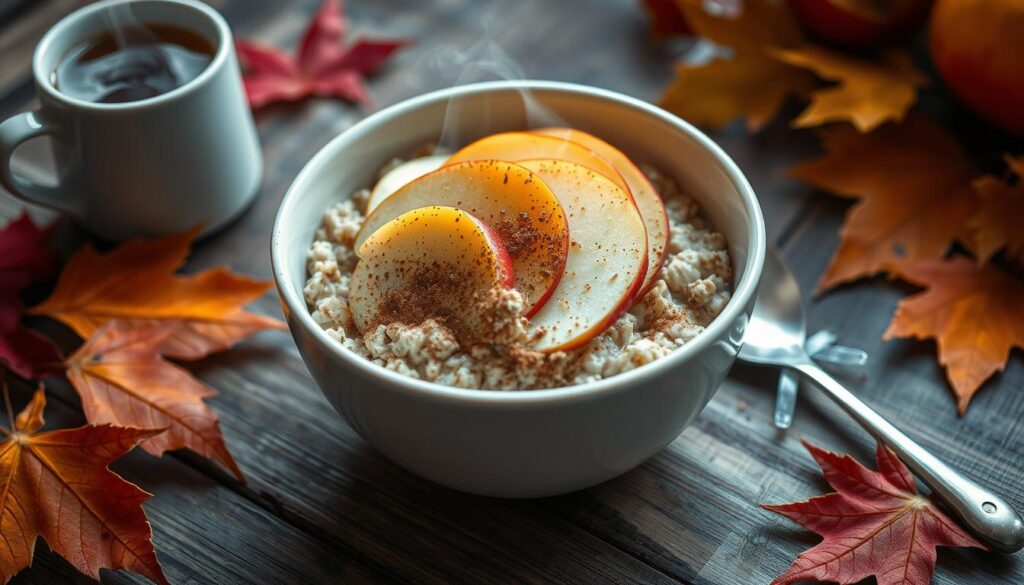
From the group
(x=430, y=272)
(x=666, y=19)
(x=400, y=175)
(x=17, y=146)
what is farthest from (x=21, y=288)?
(x=666, y=19)

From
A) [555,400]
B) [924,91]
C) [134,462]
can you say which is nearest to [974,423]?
[555,400]

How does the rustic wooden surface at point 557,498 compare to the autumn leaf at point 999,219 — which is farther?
the autumn leaf at point 999,219

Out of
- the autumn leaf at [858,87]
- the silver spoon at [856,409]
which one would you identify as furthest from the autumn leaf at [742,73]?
the silver spoon at [856,409]

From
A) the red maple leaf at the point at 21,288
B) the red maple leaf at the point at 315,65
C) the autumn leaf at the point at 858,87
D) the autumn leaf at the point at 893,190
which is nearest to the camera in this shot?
the red maple leaf at the point at 21,288

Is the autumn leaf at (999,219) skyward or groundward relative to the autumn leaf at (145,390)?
skyward

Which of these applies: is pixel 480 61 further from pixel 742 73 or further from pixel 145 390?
pixel 145 390

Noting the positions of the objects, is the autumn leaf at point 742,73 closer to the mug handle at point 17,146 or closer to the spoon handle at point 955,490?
the spoon handle at point 955,490

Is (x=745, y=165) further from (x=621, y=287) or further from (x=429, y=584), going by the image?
(x=429, y=584)

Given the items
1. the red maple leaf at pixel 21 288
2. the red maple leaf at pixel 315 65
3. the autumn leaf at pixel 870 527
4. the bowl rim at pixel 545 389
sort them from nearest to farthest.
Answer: the bowl rim at pixel 545 389 → the autumn leaf at pixel 870 527 → the red maple leaf at pixel 21 288 → the red maple leaf at pixel 315 65
